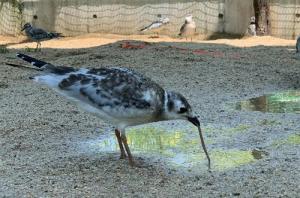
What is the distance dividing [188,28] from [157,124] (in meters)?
8.35

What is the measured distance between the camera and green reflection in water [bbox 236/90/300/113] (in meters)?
6.95

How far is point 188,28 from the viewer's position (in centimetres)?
1445

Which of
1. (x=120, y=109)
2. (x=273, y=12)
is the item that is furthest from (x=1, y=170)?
(x=273, y=12)

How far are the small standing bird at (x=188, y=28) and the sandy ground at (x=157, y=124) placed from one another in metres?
3.13

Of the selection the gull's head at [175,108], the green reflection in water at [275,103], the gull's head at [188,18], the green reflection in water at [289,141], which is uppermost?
the gull's head at [188,18]

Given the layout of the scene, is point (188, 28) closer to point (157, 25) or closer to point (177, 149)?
point (157, 25)

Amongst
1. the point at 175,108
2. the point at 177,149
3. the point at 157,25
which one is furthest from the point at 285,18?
Answer: the point at 175,108

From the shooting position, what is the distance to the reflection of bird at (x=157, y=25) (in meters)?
14.8

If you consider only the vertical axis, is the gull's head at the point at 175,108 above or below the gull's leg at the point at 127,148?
above

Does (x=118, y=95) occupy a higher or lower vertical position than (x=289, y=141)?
higher

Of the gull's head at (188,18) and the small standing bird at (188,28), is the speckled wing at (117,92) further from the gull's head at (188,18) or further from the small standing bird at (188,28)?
the gull's head at (188,18)

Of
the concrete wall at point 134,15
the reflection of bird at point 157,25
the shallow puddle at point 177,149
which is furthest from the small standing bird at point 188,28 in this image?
the shallow puddle at point 177,149

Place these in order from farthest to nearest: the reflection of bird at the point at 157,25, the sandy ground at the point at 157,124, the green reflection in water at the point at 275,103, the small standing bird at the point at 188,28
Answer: the reflection of bird at the point at 157,25 → the small standing bird at the point at 188,28 → the green reflection in water at the point at 275,103 → the sandy ground at the point at 157,124

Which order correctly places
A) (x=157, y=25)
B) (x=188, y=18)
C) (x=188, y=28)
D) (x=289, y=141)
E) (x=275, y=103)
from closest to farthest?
1. (x=289, y=141)
2. (x=275, y=103)
3. (x=188, y=28)
4. (x=188, y=18)
5. (x=157, y=25)
